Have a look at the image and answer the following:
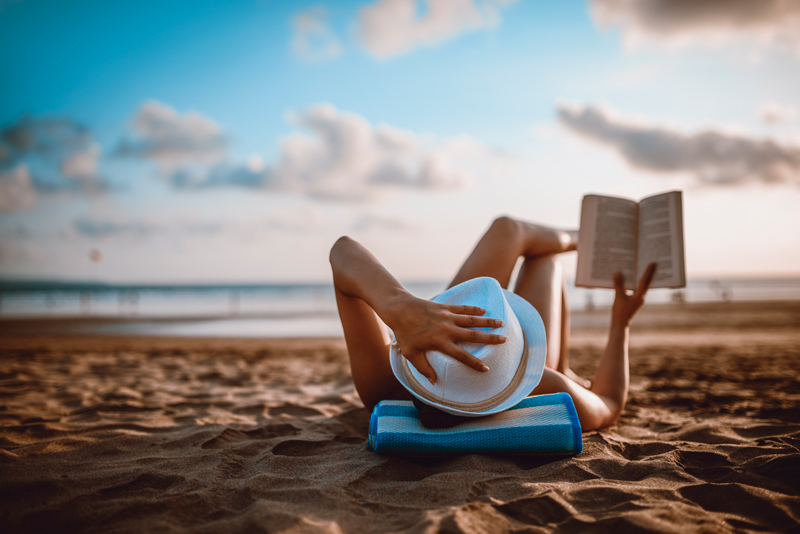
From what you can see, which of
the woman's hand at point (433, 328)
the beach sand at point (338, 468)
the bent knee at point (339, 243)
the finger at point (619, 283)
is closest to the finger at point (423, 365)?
the woman's hand at point (433, 328)

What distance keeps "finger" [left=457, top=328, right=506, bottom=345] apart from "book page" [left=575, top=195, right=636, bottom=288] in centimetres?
127

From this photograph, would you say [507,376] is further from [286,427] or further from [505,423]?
[286,427]

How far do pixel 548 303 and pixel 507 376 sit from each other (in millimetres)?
922

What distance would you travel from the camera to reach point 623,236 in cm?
257

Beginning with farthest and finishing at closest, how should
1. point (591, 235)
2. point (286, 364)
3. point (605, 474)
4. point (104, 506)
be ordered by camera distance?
point (286, 364), point (591, 235), point (605, 474), point (104, 506)

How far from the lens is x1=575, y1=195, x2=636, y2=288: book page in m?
2.51

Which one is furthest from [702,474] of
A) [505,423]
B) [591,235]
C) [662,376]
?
[662,376]

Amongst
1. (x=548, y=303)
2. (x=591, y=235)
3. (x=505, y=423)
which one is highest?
(x=591, y=235)

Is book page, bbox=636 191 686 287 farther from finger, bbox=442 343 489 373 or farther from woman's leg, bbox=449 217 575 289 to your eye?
finger, bbox=442 343 489 373

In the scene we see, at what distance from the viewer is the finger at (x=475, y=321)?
1462 millimetres

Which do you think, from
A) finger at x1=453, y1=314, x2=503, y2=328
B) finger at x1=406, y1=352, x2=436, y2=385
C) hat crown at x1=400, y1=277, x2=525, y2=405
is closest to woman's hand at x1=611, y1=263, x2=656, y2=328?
hat crown at x1=400, y1=277, x2=525, y2=405

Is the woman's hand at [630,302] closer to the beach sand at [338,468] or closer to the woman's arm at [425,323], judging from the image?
the beach sand at [338,468]

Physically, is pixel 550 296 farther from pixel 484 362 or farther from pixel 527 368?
pixel 484 362

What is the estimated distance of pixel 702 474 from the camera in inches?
65.1
